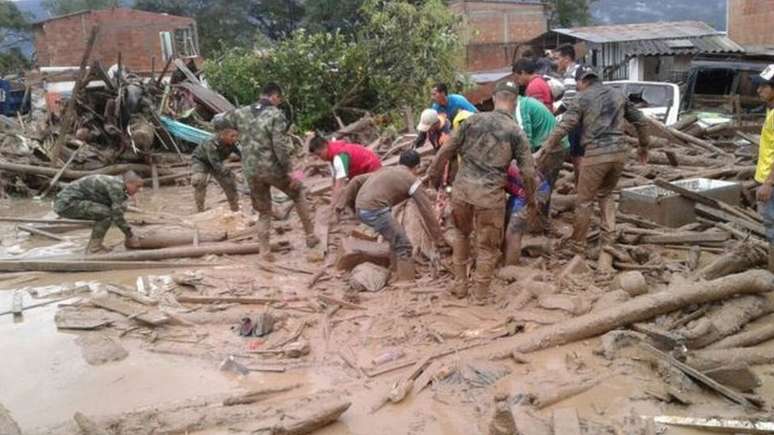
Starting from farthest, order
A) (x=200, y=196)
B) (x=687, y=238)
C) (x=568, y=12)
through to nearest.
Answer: (x=568, y=12)
(x=200, y=196)
(x=687, y=238)

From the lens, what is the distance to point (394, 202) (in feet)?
21.9

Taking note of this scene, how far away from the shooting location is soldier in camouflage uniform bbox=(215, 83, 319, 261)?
24.8 feet

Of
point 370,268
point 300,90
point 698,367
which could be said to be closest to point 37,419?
point 370,268

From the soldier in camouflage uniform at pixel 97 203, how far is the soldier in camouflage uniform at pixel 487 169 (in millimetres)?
4519

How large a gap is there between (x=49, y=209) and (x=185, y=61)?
25.9 ft

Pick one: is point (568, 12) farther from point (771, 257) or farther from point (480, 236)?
point (480, 236)

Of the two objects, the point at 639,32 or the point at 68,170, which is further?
the point at 639,32

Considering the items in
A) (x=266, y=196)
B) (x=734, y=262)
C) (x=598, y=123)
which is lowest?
(x=734, y=262)

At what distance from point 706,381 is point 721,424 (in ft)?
1.47

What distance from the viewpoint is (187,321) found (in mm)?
6066

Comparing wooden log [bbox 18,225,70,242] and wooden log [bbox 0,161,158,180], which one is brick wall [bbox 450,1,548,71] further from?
wooden log [bbox 18,225,70,242]

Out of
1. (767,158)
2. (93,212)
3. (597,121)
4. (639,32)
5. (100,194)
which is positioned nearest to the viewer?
(767,158)

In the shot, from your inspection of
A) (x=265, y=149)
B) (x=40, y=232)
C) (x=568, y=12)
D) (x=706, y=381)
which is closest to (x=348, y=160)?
(x=265, y=149)

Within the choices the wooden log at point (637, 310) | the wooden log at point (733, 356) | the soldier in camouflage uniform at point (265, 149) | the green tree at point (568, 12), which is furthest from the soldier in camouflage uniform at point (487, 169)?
the green tree at point (568, 12)
